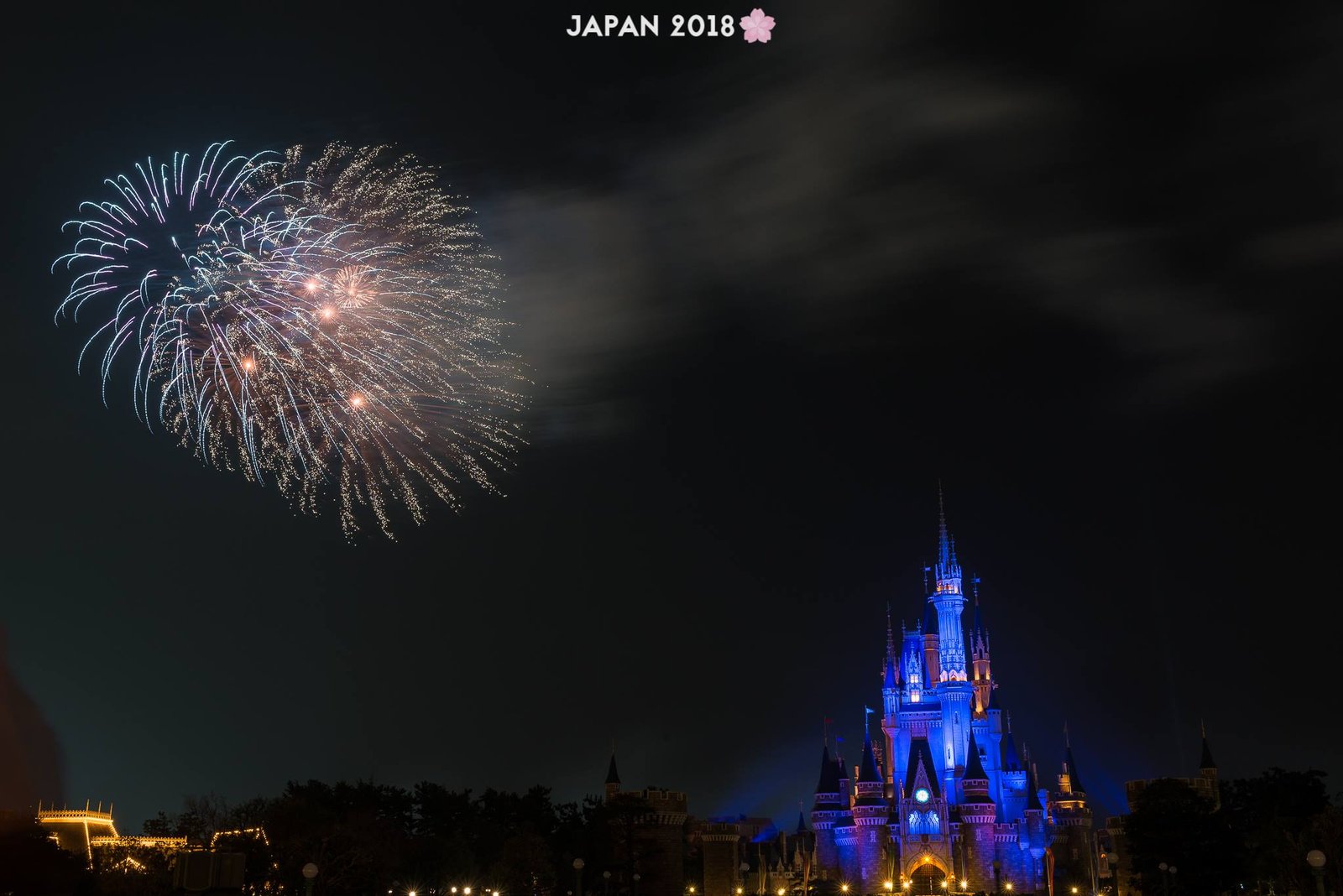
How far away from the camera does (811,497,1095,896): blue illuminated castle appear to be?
133250mm

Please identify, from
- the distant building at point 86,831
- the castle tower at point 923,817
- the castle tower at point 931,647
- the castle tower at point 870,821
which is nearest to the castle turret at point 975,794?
the castle tower at point 923,817

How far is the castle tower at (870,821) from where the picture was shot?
13388cm

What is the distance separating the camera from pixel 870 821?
136 metres

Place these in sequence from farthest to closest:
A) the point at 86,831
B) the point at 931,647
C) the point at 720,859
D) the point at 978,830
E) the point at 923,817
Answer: the point at 931,647, the point at 923,817, the point at 978,830, the point at 720,859, the point at 86,831

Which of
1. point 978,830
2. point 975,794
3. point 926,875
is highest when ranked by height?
point 975,794

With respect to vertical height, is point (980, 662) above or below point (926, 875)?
above

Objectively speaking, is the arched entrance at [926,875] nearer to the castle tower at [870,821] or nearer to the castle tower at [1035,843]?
the castle tower at [870,821]

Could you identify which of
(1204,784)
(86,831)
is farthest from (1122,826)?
(86,831)

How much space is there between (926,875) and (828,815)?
36.8 feet

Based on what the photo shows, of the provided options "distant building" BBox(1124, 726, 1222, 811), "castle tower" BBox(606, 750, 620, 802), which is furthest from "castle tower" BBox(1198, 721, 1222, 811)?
"castle tower" BBox(606, 750, 620, 802)

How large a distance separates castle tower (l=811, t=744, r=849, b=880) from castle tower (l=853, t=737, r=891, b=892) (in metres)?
2.13

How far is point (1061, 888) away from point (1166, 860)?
44.7 meters

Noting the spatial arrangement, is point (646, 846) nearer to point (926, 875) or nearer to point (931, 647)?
point (926, 875)

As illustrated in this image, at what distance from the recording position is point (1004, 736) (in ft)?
482
